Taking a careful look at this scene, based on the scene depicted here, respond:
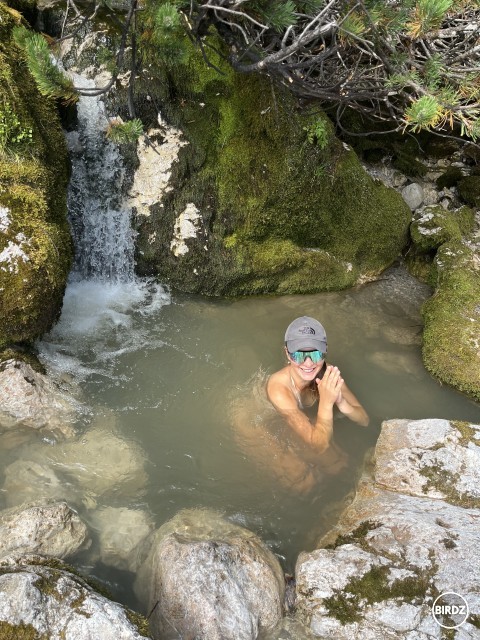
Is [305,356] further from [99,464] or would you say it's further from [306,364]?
[99,464]

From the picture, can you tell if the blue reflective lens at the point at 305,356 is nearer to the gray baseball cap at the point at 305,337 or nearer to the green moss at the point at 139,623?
the gray baseball cap at the point at 305,337

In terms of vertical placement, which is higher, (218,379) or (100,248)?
(100,248)

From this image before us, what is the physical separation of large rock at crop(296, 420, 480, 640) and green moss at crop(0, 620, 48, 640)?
199 cm

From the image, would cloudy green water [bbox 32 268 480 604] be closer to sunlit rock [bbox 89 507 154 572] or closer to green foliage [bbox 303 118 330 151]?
sunlit rock [bbox 89 507 154 572]

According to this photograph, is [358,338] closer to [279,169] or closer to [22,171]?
[279,169]

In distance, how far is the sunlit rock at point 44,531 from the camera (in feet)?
12.6

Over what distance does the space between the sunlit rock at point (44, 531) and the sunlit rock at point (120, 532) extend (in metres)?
0.18

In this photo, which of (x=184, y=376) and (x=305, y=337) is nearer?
(x=305, y=337)

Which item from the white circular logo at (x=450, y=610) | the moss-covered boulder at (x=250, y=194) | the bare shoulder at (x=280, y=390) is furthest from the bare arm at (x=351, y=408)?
the moss-covered boulder at (x=250, y=194)

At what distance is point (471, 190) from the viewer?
9.00m

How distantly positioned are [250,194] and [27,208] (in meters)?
3.00

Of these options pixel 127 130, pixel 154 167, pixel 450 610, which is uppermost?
pixel 127 130

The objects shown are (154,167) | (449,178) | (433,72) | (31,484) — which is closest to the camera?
(31,484)

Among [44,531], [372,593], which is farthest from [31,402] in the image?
[372,593]
